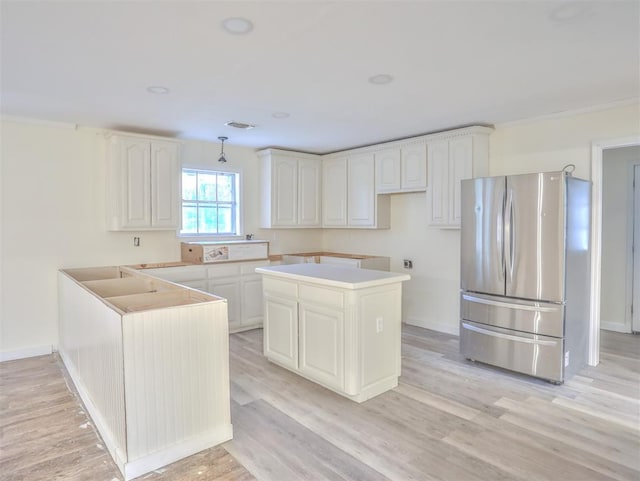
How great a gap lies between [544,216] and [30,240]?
4801 mm

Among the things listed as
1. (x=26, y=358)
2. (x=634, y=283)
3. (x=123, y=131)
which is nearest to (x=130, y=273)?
(x=26, y=358)

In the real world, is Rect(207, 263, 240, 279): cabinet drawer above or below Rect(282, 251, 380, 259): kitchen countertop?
below

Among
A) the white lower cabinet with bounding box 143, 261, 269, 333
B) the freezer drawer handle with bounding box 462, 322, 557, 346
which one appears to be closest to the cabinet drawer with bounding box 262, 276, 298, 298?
the white lower cabinet with bounding box 143, 261, 269, 333

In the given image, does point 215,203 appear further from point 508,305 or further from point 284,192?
point 508,305

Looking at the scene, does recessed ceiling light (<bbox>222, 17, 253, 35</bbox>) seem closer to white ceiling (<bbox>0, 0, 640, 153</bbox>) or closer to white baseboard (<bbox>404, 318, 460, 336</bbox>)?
white ceiling (<bbox>0, 0, 640, 153</bbox>)

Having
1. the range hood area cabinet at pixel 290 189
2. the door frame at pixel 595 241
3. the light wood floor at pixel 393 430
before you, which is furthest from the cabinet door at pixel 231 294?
the door frame at pixel 595 241

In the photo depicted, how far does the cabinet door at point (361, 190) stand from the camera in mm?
5371

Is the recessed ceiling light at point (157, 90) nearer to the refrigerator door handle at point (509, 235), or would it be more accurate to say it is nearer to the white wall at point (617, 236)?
the refrigerator door handle at point (509, 235)

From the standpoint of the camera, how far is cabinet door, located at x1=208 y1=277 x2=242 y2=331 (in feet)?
15.9

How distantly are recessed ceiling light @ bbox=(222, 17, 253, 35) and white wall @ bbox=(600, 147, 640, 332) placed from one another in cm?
480

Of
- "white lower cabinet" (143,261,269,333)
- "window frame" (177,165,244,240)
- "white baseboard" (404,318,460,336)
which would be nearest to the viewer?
"white lower cabinet" (143,261,269,333)

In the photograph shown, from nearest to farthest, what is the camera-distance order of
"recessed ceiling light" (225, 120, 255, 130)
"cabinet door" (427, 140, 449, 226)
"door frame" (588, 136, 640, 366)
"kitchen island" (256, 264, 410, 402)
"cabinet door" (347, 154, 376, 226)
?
"kitchen island" (256, 264, 410, 402), "door frame" (588, 136, 640, 366), "recessed ceiling light" (225, 120, 255, 130), "cabinet door" (427, 140, 449, 226), "cabinet door" (347, 154, 376, 226)

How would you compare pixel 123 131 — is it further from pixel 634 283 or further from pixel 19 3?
pixel 634 283

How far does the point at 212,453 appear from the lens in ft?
7.86
